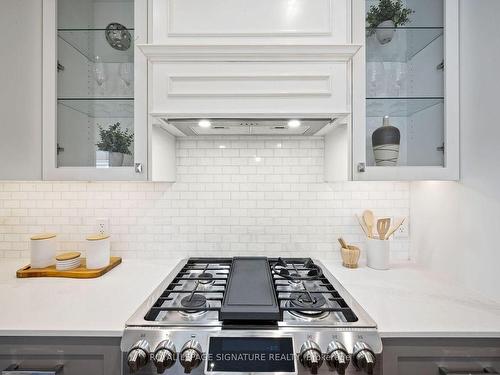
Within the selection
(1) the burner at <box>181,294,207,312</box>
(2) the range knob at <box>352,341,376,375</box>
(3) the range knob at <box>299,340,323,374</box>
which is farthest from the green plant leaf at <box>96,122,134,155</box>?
(2) the range knob at <box>352,341,376,375</box>

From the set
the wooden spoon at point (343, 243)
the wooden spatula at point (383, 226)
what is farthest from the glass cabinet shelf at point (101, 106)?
the wooden spatula at point (383, 226)

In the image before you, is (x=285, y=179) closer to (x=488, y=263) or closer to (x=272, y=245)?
(x=272, y=245)

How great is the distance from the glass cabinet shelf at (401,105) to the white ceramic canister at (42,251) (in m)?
1.84

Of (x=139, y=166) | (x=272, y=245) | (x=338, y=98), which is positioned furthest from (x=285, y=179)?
(x=139, y=166)

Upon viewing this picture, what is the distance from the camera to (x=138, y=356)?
2.97 ft

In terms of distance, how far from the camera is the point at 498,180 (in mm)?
1130

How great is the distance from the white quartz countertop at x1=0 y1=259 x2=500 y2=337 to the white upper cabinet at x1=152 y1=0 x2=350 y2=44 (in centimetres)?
116

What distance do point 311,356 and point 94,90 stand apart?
1505mm

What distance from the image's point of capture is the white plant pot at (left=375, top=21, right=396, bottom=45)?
4.34 ft

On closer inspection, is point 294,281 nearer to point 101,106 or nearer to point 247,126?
point 247,126

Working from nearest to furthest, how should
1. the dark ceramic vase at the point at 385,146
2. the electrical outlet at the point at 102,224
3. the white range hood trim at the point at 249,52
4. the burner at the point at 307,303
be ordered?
the burner at the point at 307,303 < the white range hood trim at the point at 249,52 < the dark ceramic vase at the point at 385,146 < the electrical outlet at the point at 102,224

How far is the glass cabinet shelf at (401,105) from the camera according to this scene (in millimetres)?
1318

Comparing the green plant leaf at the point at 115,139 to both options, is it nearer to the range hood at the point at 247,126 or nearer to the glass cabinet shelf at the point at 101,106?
the glass cabinet shelf at the point at 101,106

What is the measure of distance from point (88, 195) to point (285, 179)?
1.22m
